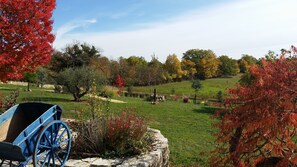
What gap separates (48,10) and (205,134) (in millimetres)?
7097

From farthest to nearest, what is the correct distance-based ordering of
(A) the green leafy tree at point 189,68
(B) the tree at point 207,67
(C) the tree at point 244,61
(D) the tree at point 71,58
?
1. (C) the tree at point 244,61
2. (B) the tree at point 207,67
3. (A) the green leafy tree at point 189,68
4. (D) the tree at point 71,58

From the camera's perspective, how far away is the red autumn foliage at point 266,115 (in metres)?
4.03

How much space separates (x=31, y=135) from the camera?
4176mm

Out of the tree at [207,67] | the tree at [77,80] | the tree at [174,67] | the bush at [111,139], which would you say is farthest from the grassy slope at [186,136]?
the tree at [207,67]

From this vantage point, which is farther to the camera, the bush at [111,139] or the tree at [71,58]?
the tree at [71,58]

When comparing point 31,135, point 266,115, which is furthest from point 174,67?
point 31,135

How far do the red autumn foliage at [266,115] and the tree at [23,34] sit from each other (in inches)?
217

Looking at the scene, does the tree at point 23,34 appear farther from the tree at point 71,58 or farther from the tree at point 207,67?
the tree at point 207,67

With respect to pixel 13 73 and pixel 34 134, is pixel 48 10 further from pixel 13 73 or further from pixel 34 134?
pixel 34 134

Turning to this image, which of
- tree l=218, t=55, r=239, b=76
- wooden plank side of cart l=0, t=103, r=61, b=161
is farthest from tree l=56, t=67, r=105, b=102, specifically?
tree l=218, t=55, r=239, b=76

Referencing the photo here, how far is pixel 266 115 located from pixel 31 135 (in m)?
3.51

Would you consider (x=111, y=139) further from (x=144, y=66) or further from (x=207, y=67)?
(x=207, y=67)

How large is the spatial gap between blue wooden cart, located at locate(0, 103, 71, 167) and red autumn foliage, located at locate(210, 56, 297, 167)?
289cm

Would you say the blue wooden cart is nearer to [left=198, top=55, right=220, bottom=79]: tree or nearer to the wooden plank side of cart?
the wooden plank side of cart
